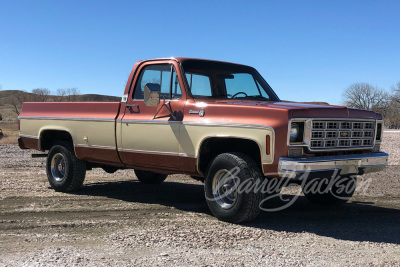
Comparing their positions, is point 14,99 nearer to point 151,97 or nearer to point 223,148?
point 151,97

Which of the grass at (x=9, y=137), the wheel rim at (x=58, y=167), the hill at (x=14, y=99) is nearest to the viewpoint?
the wheel rim at (x=58, y=167)

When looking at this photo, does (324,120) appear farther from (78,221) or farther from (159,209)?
(78,221)

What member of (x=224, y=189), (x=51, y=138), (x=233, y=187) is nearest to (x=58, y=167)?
(x=51, y=138)

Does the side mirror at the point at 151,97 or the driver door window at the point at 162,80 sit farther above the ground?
the driver door window at the point at 162,80

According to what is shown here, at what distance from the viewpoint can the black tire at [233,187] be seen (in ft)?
17.5

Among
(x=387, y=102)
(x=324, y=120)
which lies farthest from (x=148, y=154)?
(x=387, y=102)

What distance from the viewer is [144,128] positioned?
6.51 metres

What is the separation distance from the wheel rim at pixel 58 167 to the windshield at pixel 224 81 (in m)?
Answer: 3.01

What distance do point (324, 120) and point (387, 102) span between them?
287ft

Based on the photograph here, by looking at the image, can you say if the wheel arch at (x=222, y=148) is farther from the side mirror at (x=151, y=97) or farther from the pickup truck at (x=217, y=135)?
the side mirror at (x=151, y=97)

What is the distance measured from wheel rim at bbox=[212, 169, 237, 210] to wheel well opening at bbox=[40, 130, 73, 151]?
3431 mm

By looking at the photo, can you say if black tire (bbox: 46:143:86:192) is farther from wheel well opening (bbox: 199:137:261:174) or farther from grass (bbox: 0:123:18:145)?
grass (bbox: 0:123:18:145)

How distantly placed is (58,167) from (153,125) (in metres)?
2.67

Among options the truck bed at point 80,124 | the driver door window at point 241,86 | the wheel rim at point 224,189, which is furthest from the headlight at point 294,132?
the truck bed at point 80,124
